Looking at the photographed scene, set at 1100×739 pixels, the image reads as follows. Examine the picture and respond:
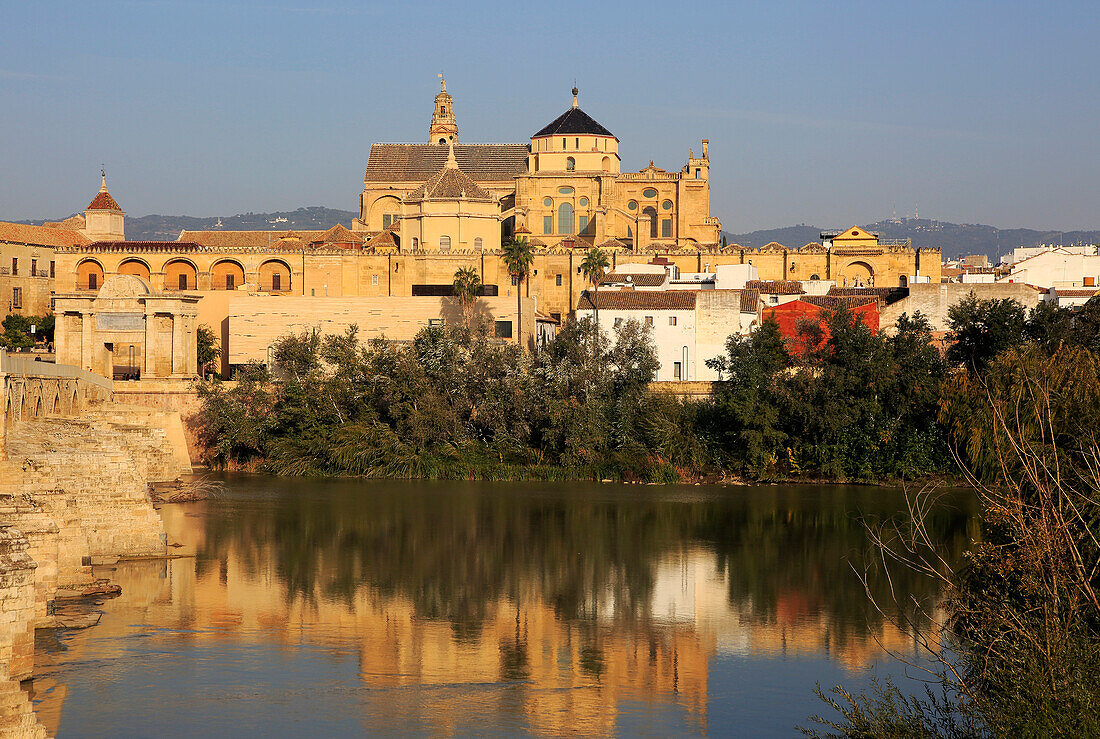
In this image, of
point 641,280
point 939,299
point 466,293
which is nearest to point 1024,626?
point 939,299

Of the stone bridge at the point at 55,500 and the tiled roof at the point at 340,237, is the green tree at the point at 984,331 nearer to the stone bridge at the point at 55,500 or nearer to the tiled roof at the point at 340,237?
the stone bridge at the point at 55,500

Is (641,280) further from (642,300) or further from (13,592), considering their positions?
(13,592)

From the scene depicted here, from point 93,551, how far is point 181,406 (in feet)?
52.7

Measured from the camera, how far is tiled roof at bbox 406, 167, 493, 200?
5438cm

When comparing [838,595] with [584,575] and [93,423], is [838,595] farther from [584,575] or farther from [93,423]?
[93,423]

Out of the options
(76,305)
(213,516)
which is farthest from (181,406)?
(213,516)

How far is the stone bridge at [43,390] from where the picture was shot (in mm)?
22483

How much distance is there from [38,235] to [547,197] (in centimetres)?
2332

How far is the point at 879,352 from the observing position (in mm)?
31516

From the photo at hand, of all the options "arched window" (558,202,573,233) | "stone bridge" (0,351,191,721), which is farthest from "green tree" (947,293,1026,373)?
"arched window" (558,202,573,233)

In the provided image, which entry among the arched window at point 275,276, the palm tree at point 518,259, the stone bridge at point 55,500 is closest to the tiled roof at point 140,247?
the arched window at point 275,276

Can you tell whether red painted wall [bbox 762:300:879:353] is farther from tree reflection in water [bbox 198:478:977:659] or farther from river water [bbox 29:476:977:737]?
river water [bbox 29:476:977:737]

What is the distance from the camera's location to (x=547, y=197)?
60.9 meters

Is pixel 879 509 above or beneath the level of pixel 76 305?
beneath
